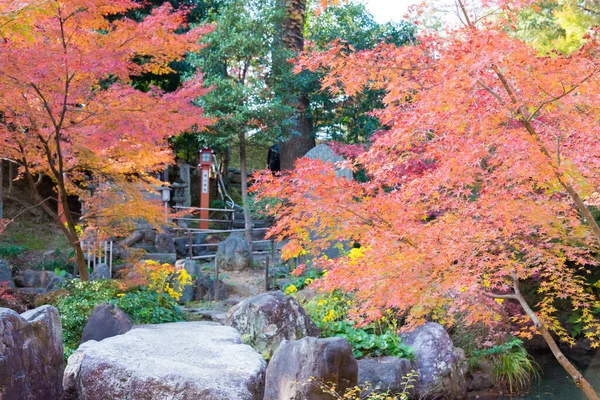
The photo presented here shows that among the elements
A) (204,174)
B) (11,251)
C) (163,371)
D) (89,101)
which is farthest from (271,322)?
(204,174)

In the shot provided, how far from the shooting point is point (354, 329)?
21.1 ft

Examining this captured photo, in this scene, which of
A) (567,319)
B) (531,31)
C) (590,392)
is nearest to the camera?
(590,392)

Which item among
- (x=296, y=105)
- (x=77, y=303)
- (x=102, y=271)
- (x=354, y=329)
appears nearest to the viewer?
(x=354, y=329)

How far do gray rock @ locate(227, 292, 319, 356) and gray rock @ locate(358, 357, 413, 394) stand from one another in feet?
2.47

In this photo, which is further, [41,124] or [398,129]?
[41,124]

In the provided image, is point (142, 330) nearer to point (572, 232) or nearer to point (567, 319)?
point (572, 232)

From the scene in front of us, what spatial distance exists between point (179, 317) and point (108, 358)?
3503 millimetres

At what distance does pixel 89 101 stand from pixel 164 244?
5969 millimetres

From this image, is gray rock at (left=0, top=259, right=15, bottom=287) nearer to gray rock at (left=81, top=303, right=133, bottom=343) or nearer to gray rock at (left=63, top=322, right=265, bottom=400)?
gray rock at (left=81, top=303, right=133, bottom=343)

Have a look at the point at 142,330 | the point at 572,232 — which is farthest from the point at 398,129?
the point at 142,330

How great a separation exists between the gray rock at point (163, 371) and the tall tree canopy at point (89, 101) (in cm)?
285

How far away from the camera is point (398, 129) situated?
3.86 m

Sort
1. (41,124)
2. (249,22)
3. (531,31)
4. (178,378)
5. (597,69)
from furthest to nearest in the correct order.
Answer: (249,22) → (531,31) → (41,124) → (178,378) → (597,69)

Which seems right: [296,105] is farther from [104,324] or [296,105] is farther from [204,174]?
[104,324]
